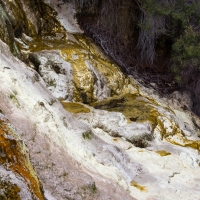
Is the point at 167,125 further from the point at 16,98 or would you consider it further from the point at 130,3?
the point at 130,3

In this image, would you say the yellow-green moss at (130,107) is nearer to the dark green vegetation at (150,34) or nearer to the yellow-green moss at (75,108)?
the yellow-green moss at (75,108)

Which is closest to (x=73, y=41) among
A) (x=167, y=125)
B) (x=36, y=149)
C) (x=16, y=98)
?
(x=167, y=125)

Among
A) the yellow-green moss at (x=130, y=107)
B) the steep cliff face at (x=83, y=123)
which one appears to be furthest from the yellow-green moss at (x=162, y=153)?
the yellow-green moss at (x=130, y=107)

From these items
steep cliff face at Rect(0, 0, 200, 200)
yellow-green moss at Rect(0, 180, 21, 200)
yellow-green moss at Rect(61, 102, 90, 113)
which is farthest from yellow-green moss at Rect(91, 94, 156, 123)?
yellow-green moss at Rect(0, 180, 21, 200)

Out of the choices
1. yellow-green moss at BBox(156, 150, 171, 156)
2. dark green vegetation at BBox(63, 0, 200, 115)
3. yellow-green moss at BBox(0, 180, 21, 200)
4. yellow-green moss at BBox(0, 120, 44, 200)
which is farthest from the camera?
dark green vegetation at BBox(63, 0, 200, 115)

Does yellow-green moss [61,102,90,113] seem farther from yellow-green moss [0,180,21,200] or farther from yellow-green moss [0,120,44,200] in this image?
yellow-green moss [0,180,21,200]
